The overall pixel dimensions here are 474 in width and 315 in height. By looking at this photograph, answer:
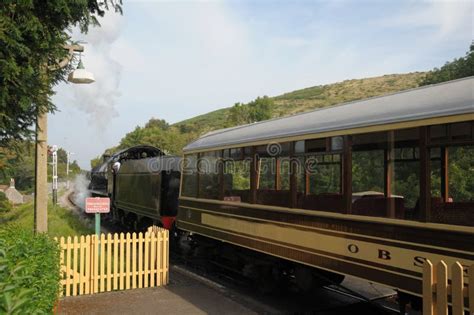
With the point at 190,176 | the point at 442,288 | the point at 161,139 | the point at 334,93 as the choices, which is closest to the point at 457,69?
the point at 190,176

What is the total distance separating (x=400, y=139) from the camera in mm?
5496

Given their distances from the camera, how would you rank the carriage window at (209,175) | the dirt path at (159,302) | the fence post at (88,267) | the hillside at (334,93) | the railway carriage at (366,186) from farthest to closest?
the hillside at (334,93), the carriage window at (209,175), the fence post at (88,267), the dirt path at (159,302), the railway carriage at (366,186)

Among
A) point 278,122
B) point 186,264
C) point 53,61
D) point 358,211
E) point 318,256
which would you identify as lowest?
point 186,264

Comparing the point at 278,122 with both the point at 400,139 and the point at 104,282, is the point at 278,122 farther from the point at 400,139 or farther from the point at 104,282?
the point at 104,282

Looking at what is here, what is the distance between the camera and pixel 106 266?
8.88 metres

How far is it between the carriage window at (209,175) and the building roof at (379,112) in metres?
1.05

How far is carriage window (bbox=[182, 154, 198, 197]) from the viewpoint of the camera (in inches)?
417

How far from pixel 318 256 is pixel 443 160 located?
2055 mm

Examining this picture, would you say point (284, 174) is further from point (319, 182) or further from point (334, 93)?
point (334, 93)

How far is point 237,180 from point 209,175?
111 cm

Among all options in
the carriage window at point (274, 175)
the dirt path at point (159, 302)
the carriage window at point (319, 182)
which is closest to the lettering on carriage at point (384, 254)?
the carriage window at point (319, 182)

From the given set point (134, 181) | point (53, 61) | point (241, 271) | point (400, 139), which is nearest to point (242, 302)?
point (241, 271)

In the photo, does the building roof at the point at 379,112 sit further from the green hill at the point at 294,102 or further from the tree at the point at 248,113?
the tree at the point at 248,113

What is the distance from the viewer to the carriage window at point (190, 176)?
10594 millimetres
